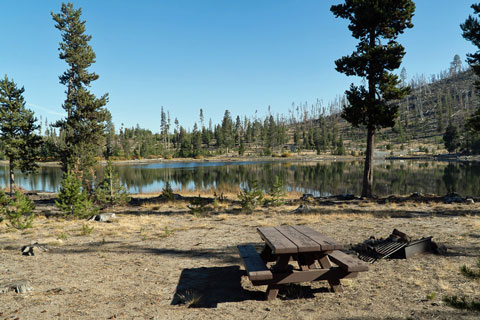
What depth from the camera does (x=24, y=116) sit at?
74.4ft

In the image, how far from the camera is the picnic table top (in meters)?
4.38

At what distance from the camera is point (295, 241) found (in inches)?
187

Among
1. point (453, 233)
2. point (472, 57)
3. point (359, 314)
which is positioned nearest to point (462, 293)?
point (359, 314)

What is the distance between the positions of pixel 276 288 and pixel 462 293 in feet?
10.2

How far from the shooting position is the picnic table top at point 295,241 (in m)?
4.38

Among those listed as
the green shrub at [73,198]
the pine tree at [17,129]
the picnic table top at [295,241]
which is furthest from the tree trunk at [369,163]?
the pine tree at [17,129]

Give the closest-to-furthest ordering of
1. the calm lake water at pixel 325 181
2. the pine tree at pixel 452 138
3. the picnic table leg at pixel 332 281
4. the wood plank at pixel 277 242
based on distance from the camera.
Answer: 1. the wood plank at pixel 277 242
2. the picnic table leg at pixel 332 281
3. the calm lake water at pixel 325 181
4. the pine tree at pixel 452 138

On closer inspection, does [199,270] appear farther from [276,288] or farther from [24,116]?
[24,116]

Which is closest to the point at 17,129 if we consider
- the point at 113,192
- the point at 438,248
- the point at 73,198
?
the point at 113,192

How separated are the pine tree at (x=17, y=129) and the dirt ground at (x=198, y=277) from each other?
15.2 metres

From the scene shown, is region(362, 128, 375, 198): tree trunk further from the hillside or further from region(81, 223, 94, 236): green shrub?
the hillside

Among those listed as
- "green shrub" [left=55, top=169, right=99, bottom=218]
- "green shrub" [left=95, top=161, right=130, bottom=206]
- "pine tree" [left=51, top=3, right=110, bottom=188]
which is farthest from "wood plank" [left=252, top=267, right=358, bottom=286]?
"pine tree" [left=51, top=3, right=110, bottom=188]

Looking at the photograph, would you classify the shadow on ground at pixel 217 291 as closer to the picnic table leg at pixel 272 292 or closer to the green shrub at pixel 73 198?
the picnic table leg at pixel 272 292

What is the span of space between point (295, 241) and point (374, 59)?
51.6ft
